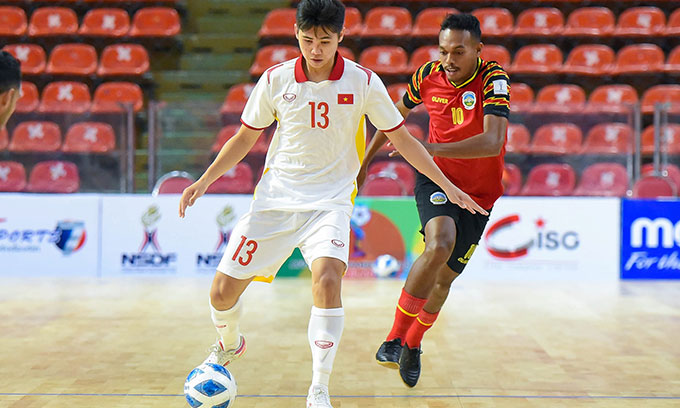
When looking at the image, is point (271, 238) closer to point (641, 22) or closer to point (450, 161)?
point (450, 161)

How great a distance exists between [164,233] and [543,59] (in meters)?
6.36

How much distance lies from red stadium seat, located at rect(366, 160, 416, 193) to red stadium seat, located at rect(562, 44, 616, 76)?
4044mm

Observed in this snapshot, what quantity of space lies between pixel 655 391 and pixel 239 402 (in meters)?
2.06

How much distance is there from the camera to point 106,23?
42.9 feet

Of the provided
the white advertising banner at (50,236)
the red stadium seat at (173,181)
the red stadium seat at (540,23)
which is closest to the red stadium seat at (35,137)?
the white advertising banner at (50,236)

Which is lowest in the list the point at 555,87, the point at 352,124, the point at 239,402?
the point at 239,402

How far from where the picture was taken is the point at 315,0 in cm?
348

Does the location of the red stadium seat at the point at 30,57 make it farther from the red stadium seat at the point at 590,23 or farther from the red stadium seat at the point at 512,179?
the red stadium seat at the point at 590,23

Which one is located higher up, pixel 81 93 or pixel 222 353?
pixel 81 93

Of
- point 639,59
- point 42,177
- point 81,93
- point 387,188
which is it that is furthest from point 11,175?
point 639,59

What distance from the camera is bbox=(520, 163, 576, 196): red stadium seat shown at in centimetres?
916

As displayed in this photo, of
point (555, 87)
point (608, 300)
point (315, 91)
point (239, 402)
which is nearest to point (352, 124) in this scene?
point (315, 91)

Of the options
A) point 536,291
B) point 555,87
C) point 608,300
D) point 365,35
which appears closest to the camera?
point 608,300

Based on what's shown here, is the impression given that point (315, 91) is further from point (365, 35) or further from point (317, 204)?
point (365, 35)
